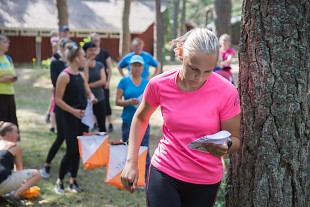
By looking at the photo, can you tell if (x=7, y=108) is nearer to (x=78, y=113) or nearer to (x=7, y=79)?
(x=7, y=79)

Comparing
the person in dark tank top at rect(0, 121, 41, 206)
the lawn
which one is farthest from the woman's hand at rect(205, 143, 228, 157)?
the person in dark tank top at rect(0, 121, 41, 206)

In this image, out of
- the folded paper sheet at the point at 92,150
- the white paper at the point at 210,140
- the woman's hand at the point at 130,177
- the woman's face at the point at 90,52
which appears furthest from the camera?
the woman's face at the point at 90,52

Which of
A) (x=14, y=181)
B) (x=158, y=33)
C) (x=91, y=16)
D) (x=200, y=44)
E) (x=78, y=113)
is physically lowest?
(x=14, y=181)

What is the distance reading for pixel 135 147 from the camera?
3.00 meters

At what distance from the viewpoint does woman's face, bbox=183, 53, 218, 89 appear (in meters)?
2.55

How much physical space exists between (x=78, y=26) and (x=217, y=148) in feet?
86.1

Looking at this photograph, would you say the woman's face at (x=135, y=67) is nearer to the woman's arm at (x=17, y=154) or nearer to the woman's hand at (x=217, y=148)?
the woman's arm at (x=17, y=154)

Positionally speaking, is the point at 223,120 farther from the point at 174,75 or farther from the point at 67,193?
the point at 67,193

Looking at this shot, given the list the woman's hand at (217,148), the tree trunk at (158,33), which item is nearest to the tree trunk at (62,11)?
the tree trunk at (158,33)

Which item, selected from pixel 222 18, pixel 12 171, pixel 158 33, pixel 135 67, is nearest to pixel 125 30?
pixel 158 33

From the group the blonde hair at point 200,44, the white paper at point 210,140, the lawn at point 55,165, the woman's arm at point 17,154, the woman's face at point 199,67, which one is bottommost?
the lawn at point 55,165

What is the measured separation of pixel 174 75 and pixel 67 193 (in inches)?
139

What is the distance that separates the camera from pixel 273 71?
292 centimetres

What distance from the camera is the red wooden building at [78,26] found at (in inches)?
1043
